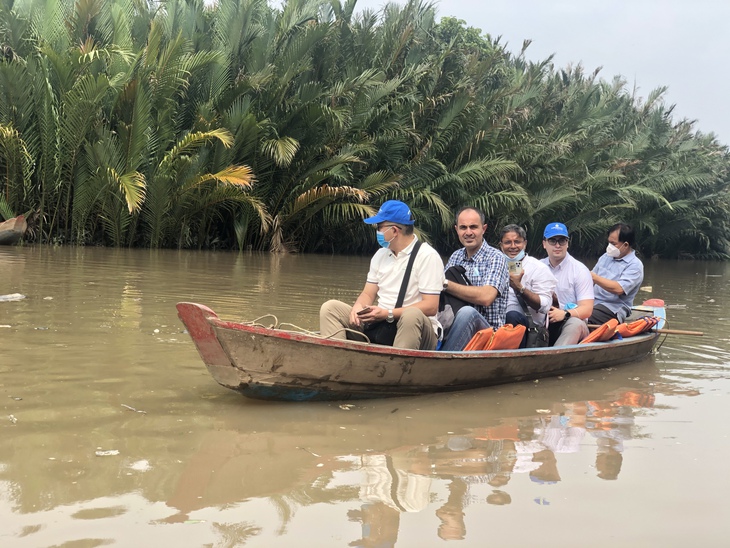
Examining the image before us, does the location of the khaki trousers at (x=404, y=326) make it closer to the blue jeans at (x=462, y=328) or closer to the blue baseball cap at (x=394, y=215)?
the blue jeans at (x=462, y=328)

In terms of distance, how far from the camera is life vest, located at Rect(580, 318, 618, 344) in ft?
21.8

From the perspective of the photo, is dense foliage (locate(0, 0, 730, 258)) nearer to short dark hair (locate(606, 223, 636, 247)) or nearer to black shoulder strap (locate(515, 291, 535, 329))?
short dark hair (locate(606, 223, 636, 247))

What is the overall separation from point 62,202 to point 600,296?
12.3 m

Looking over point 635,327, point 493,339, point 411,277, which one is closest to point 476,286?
point 493,339

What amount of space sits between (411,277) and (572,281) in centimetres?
230

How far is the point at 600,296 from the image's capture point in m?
8.01

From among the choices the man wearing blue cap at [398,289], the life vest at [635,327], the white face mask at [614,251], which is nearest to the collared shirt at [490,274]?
the man wearing blue cap at [398,289]

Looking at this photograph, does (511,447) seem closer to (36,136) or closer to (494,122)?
(36,136)

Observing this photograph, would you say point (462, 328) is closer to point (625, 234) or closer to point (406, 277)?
point (406, 277)

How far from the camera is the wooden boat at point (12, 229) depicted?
14594 mm

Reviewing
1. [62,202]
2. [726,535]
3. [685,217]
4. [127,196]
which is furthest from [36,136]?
[685,217]

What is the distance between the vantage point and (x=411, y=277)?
5219 mm

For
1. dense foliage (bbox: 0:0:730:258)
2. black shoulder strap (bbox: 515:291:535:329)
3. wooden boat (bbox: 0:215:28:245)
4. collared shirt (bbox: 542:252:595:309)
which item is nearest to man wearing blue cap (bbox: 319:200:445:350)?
black shoulder strap (bbox: 515:291:535:329)

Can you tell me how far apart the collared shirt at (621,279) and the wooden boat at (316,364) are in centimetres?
277
